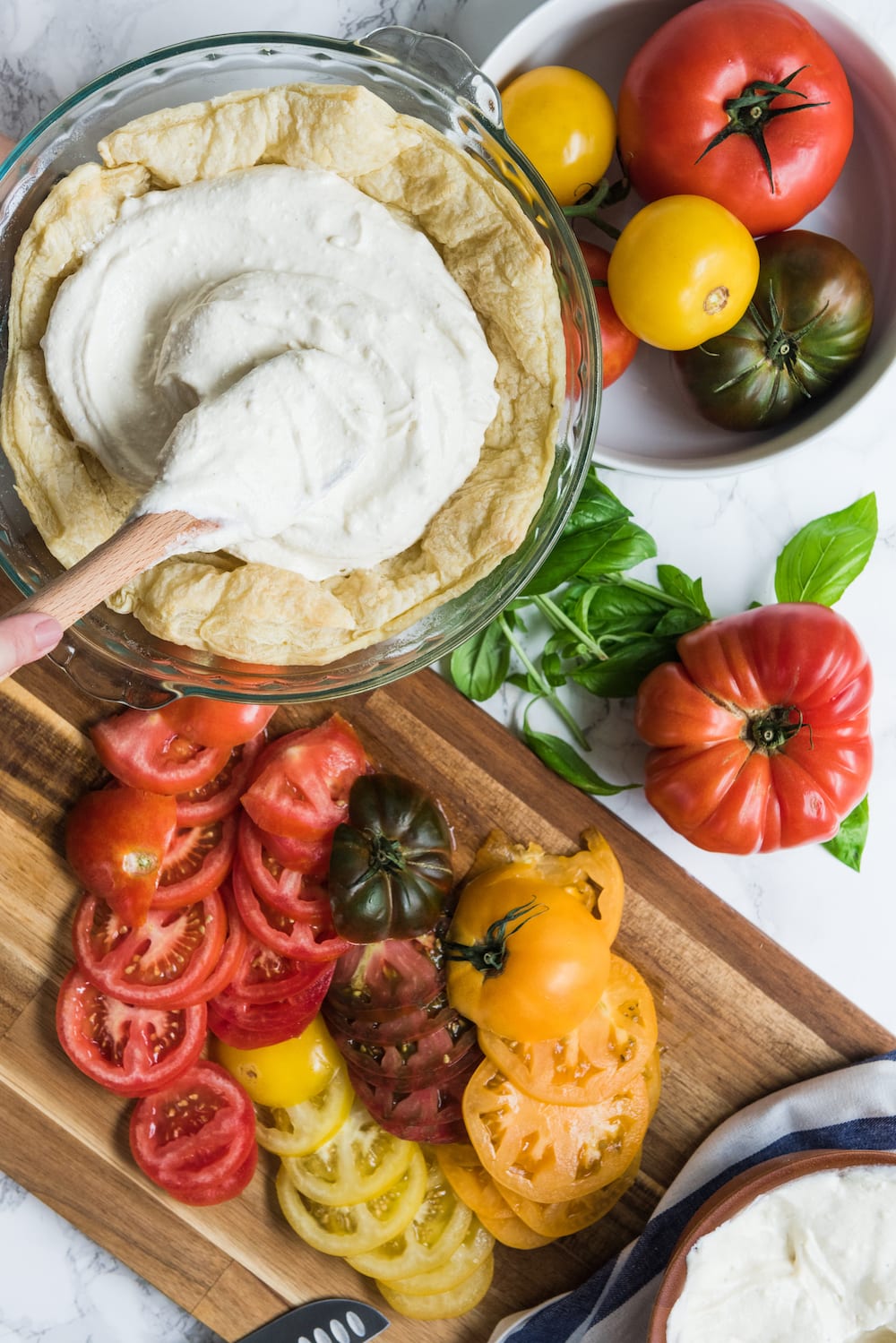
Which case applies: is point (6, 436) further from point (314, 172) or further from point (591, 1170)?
point (591, 1170)

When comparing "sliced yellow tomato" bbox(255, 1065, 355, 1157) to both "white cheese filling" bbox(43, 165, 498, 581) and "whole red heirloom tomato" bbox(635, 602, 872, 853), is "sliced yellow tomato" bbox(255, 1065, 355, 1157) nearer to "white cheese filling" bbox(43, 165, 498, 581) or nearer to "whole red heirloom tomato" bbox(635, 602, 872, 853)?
"whole red heirloom tomato" bbox(635, 602, 872, 853)

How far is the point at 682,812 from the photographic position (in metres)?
1.82

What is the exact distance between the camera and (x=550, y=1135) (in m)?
1.88

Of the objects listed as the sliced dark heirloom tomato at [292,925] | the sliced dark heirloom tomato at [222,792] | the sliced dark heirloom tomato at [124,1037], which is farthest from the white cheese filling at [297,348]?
the sliced dark heirloom tomato at [124,1037]

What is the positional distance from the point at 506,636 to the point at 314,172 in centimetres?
79

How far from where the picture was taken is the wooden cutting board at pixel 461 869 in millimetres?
1911

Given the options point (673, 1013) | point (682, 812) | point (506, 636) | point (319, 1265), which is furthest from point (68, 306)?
point (319, 1265)

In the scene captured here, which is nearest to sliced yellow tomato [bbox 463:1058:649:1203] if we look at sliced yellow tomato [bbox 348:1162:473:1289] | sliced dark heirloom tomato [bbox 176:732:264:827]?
sliced yellow tomato [bbox 348:1162:473:1289]

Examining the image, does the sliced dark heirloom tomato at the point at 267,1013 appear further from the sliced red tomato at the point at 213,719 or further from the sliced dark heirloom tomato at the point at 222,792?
the sliced red tomato at the point at 213,719

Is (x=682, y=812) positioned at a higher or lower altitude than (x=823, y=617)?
lower

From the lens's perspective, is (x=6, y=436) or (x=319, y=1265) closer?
(x=6, y=436)

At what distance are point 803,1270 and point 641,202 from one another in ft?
5.57

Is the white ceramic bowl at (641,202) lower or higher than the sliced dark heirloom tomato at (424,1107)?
higher

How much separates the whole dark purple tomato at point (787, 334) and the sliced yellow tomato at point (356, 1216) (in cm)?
135
